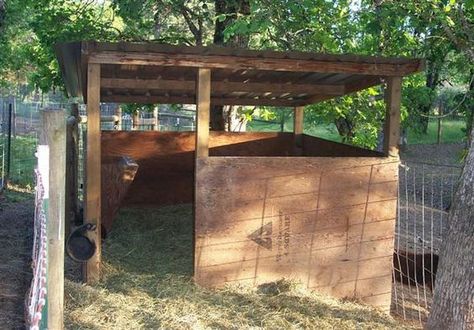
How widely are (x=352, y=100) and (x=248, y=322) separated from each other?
5.46m

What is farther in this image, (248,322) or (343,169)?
(343,169)

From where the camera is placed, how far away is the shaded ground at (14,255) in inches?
195

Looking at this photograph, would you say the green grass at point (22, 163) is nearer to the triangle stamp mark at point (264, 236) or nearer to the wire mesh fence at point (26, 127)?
the wire mesh fence at point (26, 127)

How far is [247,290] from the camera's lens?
5551mm

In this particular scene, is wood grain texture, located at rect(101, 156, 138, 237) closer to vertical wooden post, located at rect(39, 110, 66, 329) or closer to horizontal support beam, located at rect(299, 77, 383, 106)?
horizontal support beam, located at rect(299, 77, 383, 106)

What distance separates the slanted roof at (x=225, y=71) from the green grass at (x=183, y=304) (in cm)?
199

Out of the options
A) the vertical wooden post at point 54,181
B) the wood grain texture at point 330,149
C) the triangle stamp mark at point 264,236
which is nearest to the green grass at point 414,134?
the wood grain texture at point 330,149

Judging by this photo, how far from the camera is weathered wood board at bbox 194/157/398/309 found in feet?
18.0

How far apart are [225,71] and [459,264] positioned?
3.24 metres

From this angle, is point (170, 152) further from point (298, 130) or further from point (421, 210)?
point (421, 210)

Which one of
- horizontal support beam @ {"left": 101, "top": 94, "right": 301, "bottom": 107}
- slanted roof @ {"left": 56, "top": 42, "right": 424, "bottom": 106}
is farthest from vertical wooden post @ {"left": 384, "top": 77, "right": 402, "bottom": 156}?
horizontal support beam @ {"left": 101, "top": 94, "right": 301, "bottom": 107}

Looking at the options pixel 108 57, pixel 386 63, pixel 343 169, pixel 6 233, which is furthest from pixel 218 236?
pixel 6 233

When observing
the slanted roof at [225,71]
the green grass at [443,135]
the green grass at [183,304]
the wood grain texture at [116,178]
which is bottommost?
the green grass at [183,304]

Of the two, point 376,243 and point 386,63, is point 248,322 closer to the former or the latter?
point 376,243
